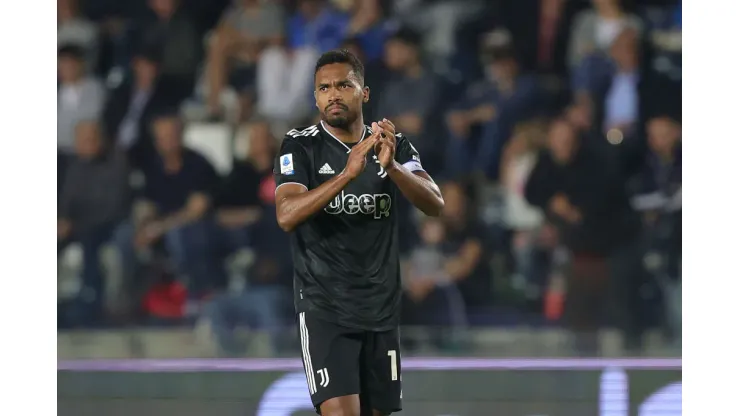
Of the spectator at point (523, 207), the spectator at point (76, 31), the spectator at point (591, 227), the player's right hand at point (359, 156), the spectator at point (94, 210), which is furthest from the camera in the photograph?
the spectator at point (76, 31)

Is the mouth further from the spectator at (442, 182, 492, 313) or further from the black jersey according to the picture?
the spectator at (442, 182, 492, 313)

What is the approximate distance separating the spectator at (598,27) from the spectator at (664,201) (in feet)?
1.85

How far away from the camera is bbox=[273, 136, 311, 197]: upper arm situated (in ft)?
11.4

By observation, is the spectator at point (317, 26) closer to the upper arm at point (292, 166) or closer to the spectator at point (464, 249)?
the spectator at point (464, 249)

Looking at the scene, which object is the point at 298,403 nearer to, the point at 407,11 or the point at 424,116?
the point at 424,116

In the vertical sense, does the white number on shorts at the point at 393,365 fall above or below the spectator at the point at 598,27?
below

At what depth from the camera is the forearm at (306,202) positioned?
128 inches

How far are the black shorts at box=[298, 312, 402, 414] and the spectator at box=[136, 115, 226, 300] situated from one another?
253 cm

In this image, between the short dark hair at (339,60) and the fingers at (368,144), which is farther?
the short dark hair at (339,60)

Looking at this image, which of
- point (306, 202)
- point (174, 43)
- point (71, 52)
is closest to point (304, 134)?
point (306, 202)

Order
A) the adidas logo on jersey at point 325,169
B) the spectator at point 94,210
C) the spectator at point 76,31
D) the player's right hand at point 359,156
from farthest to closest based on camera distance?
the spectator at point 76,31, the spectator at point 94,210, the adidas logo on jersey at point 325,169, the player's right hand at point 359,156

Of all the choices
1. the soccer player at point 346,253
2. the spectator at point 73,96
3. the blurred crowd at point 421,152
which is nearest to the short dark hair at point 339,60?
the soccer player at point 346,253

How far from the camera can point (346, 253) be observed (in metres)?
3.51

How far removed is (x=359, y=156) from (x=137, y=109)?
3.30 m
